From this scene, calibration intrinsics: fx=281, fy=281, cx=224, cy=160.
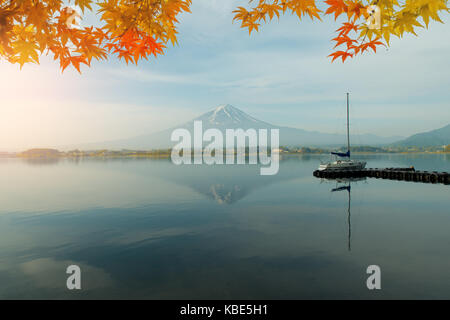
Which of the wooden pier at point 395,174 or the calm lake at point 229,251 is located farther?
the wooden pier at point 395,174

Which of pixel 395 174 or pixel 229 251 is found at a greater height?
pixel 395 174

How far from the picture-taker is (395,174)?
5278 centimetres

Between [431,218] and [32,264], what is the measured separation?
94.7 ft

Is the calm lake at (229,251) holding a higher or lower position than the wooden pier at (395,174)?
lower

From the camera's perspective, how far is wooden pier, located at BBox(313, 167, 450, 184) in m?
45.6

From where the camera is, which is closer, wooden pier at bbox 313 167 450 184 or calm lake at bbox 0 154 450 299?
calm lake at bbox 0 154 450 299

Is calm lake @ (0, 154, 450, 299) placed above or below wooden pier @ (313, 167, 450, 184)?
below

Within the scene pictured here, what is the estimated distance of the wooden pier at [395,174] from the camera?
4562 cm

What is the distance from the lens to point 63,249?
16.2 metres

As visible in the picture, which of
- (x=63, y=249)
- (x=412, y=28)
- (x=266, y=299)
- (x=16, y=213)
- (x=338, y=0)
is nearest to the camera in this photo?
(x=412, y=28)

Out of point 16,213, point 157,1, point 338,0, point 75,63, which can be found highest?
point 157,1

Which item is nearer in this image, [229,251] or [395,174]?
[229,251]
